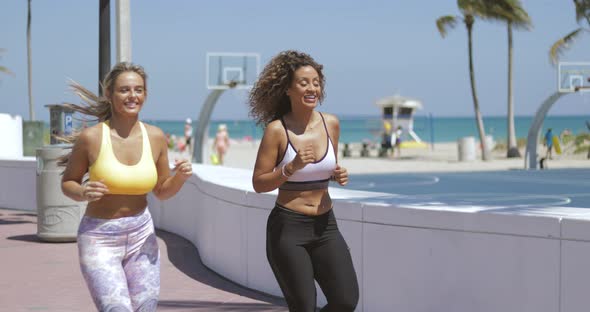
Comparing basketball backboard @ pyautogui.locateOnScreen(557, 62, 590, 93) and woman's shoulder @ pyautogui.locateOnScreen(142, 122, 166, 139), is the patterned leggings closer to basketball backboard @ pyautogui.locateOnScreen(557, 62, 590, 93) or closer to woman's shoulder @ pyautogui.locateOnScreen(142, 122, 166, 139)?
woman's shoulder @ pyautogui.locateOnScreen(142, 122, 166, 139)

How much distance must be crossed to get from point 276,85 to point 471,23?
37.8m

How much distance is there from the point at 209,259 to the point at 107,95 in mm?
4820

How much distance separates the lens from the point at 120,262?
444 centimetres

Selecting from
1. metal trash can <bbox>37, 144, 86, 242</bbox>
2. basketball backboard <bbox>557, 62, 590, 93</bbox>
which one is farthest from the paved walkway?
basketball backboard <bbox>557, 62, 590, 93</bbox>

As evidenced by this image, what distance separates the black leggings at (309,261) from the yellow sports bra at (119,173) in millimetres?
687

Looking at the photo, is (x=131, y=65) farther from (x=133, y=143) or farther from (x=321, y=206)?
(x=321, y=206)

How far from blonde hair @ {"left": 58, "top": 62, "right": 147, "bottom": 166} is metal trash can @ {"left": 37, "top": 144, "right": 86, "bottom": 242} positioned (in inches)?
257

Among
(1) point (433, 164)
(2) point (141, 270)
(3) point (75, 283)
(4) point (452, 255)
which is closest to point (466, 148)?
(1) point (433, 164)

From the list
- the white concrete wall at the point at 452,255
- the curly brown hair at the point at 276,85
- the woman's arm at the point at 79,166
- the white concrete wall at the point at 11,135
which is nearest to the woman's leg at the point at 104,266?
the woman's arm at the point at 79,166

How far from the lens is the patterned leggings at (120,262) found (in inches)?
170

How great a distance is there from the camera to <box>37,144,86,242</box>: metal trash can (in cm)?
1149

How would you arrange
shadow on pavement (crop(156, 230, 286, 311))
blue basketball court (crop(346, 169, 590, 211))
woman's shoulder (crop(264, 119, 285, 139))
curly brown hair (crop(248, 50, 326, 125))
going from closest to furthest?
woman's shoulder (crop(264, 119, 285, 139)) → curly brown hair (crop(248, 50, 326, 125)) → shadow on pavement (crop(156, 230, 286, 311)) → blue basketball court (crop(346, 169, 590, 211))

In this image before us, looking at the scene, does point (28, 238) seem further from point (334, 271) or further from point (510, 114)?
point (510, 114)

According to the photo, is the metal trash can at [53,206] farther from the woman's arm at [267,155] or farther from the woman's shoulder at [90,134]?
the woman's arm at [267,155]
